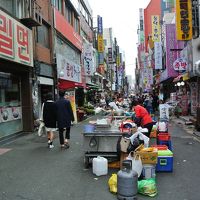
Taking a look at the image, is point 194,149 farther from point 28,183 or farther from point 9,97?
point 9,97

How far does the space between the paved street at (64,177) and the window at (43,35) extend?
9.15m

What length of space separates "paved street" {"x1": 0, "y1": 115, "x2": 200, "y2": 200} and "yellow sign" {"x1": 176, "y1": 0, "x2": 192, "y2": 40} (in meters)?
11.8

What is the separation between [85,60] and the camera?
34281 millimetres

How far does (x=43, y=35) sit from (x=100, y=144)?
43.2 ft

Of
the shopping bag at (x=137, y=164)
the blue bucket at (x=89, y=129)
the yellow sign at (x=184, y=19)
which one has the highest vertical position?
the yellow sign at (x=184, y=19)

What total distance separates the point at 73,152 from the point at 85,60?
24592 mm

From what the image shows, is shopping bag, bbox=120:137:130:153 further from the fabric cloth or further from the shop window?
the shop window

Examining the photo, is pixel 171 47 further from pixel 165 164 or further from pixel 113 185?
pixel 113 185

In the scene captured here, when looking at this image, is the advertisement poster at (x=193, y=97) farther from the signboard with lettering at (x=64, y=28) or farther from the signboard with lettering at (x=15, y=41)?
the signboard with lettering at (x=15, y=41)

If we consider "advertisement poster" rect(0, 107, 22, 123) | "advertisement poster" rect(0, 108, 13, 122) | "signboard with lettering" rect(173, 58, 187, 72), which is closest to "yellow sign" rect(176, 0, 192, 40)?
"signboard with lettering" rect(173, 58, 187, 72)

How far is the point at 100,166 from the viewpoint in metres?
7.46

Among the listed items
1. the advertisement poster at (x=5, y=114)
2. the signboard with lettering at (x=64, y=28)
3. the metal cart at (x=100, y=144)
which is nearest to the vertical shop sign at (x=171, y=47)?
the signboard with lettering at (x=64, y=28)

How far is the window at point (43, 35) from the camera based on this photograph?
61.6 ft

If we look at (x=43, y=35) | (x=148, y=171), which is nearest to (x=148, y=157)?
(x=148, y=171)
